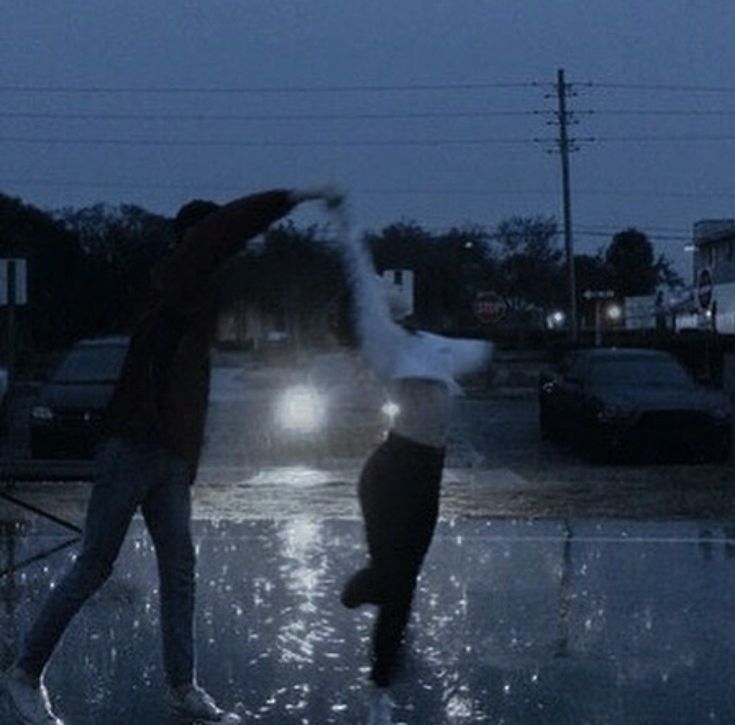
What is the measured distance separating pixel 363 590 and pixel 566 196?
180 ft

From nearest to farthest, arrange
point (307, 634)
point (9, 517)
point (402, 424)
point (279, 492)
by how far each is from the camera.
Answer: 1. point (402, 424)
2. point (307, 634)
3. point (9, 517)
4. point (279, 492)

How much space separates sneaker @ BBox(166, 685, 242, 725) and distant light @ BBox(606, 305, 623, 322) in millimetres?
74664

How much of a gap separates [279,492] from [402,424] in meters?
10.4

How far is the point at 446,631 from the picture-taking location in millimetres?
8891

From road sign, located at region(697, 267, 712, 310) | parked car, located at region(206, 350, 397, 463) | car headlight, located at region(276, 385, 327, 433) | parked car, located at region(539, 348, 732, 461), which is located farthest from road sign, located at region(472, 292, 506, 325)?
parked car, located at region(539, 348, 732, 461)

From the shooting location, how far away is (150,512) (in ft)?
23.0

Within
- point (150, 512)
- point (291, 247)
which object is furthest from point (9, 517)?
point (291, 247)

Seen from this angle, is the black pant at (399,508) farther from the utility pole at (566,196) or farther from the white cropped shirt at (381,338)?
the utility pole at (566,196)

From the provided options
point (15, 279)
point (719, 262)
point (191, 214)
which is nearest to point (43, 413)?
point (15, 279)

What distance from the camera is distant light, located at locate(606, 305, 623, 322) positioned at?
81125 millimetres

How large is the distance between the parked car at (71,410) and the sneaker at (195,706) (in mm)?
14389

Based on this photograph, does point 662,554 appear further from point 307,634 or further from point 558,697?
point 558,697

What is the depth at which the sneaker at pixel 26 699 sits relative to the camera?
6.95 m

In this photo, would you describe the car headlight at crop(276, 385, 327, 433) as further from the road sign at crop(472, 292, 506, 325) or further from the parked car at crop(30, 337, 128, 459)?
the road sign at crop(472, 292, 506, 325)
